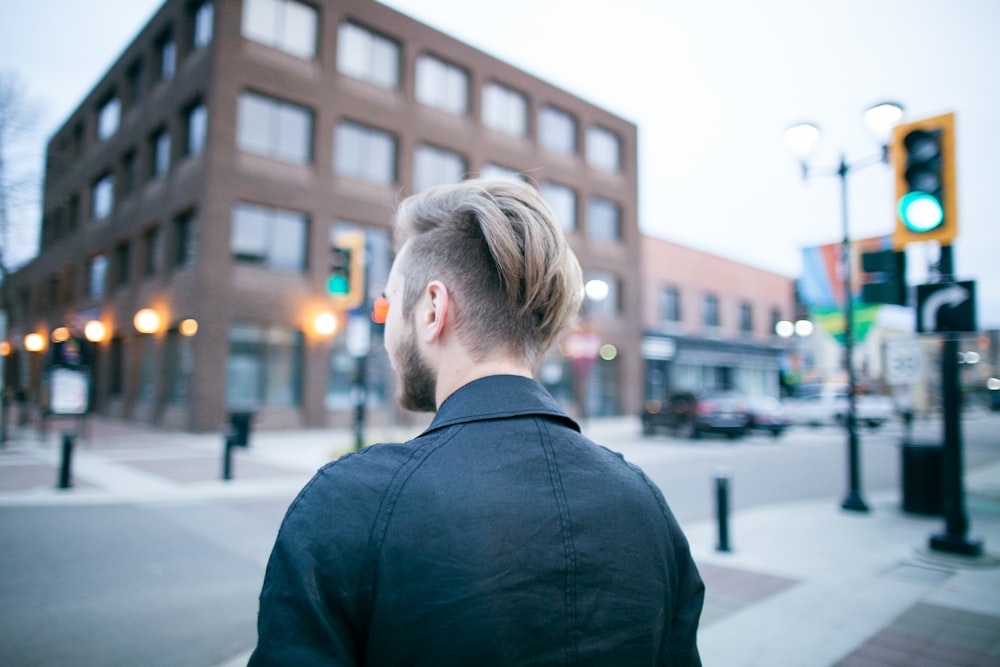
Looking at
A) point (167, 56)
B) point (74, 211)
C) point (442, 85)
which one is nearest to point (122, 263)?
point (74, 211)

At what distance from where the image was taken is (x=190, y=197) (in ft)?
60.3

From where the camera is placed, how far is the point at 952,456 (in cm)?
568

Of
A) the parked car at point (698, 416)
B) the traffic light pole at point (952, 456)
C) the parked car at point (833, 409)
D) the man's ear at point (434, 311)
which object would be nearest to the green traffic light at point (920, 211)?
the traffic light pole at point (952, 456)

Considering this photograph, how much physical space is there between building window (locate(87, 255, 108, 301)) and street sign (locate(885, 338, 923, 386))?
86.0ft

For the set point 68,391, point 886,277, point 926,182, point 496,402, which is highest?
point 926,182

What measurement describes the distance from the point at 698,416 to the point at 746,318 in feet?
74.1

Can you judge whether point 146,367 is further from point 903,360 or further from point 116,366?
point 903,360

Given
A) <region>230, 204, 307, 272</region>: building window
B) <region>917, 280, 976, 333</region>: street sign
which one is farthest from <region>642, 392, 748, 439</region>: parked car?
<region>917, 280, 976, 333</region>: street sign

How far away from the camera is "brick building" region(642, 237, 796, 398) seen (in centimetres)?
3256

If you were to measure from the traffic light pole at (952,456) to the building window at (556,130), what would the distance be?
22.9 m

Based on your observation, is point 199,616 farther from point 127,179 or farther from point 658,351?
point 658,351

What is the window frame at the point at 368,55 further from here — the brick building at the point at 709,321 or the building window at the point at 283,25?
the brick building at the point at 709,321

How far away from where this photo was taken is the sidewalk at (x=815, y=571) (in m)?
3.69

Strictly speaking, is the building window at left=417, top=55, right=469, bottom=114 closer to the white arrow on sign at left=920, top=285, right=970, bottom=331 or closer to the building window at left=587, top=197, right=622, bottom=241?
the building window at left=587, top=197, right=622, bottom=241
